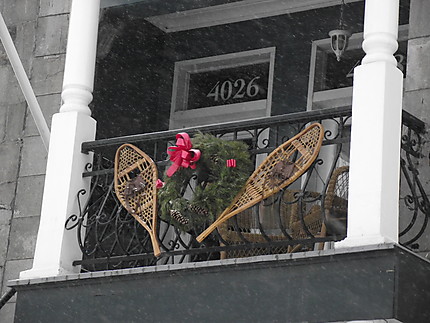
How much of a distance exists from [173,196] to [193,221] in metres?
0.25

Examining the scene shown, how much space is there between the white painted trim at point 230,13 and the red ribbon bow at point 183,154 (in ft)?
11.2

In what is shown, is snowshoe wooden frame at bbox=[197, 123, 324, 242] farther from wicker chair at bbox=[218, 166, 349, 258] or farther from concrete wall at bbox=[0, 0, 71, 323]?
concrete wall at bbox=[0, 0, 71, 323]

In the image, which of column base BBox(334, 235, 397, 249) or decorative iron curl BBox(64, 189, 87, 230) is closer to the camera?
column base BBox(334, 235, 397, 249)

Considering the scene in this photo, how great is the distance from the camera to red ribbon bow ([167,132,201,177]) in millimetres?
8727

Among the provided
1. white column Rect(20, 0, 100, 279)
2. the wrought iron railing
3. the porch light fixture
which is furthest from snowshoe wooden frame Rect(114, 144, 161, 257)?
the porch light fixture

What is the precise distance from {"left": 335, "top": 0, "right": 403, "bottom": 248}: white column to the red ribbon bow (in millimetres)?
1146

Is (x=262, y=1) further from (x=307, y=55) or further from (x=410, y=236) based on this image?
(x=410, y=236)

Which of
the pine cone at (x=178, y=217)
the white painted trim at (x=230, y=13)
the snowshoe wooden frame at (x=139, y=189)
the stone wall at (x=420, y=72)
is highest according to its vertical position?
the white painted trim at (x=230, y=13)

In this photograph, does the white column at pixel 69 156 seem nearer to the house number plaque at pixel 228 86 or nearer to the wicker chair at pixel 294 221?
the wicker chair at pixel 294 221

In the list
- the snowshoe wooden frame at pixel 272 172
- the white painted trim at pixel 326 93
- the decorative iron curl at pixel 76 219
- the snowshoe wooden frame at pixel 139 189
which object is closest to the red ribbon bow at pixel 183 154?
the snowshoe wooden frame at pixel 139 189

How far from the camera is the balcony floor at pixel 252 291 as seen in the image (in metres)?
7.82

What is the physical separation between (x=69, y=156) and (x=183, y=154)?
1.15 meters

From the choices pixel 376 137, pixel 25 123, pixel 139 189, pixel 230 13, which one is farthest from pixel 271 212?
pixel 230 13

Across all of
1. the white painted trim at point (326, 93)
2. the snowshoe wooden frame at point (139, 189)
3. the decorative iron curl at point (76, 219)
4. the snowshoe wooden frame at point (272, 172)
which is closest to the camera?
the snowshoe wooden frame at point (272, 172)
